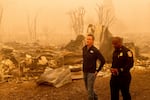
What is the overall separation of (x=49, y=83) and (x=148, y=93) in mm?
2856

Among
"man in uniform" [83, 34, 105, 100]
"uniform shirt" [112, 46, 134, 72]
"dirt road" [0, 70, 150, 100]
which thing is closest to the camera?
"uniform shirt" [112, 46, 134, 72]

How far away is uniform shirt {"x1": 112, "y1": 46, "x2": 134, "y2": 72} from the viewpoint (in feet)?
18.1

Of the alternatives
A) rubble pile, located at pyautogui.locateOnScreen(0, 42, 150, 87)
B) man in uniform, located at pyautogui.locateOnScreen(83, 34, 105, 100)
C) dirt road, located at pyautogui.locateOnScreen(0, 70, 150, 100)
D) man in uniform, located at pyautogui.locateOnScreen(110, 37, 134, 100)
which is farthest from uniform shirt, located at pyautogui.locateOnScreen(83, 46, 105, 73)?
rubble pile, located at pyautogui.locateOnScreen(0, 42, 150, 87)

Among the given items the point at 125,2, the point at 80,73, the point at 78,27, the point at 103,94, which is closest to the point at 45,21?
the point at 125,2

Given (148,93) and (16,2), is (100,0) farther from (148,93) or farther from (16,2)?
(148,93)

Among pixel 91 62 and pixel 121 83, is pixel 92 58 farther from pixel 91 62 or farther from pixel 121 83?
pixel 121 83

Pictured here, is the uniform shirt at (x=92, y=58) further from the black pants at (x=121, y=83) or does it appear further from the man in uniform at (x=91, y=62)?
the black pants at (x=121, y=83)

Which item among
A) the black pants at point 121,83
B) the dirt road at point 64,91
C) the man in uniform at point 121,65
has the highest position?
the man in uniform at point 121,65

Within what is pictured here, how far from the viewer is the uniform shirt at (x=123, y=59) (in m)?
5.51

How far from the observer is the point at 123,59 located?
555cm

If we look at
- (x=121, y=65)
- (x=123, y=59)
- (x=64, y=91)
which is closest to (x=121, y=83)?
(x=121, y=65)

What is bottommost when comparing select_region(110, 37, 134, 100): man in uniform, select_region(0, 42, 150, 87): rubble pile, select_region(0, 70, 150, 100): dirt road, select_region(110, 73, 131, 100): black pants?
select_region(0, 70, 150, 100): dirt road

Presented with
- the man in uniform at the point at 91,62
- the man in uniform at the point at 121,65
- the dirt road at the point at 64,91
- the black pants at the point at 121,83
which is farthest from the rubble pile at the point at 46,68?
the man in uniform at the point at 121,65

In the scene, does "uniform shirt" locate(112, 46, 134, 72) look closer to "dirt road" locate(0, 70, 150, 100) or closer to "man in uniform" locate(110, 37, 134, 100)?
"man in uniform" locate(110, 37, 134, 100)
